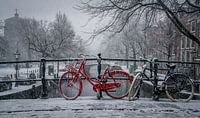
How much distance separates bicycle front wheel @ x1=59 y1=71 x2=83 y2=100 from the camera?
5653 millimetres

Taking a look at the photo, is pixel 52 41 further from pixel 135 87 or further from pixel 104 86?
pixel 135 87

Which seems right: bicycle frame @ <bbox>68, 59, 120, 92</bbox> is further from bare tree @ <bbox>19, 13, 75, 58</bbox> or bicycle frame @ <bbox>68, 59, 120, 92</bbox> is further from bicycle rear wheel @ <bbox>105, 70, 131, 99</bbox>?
bare tree @ <bbox>19, 13, 75, 58</bbox>

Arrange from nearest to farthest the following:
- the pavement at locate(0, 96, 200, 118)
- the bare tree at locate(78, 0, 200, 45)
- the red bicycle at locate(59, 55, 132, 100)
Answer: the pavement at locate(0, 96, 200, 118) < the red bicycle at locate(59, 55, 132, 100) < the bare tree at locate(78, 0, 200, 45)

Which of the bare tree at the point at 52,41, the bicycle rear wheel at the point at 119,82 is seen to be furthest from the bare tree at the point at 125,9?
the bare tree at the point at 52,41

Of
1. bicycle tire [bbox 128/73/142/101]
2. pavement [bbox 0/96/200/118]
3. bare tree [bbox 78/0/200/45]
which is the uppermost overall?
bare tree [bbox 78/0/200/45]

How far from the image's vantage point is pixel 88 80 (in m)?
5.64

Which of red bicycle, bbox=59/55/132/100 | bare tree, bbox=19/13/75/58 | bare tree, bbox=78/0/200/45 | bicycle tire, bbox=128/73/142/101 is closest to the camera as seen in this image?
bicycle tire, bbox=128/73/142/101

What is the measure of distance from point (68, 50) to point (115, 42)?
19.0 meters

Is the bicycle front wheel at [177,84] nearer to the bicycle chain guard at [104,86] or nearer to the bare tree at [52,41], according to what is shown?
the bicycle chain guard at [104,86]

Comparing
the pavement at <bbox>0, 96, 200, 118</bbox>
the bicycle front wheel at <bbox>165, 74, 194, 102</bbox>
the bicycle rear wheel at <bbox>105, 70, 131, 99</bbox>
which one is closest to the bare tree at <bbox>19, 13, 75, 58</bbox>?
the bicycle rear wheel at <bbox>105, 70, 131, 99</bbox>

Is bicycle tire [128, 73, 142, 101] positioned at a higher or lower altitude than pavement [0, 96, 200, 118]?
higher

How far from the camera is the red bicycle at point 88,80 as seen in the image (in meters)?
5.56

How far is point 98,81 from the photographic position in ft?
18.3

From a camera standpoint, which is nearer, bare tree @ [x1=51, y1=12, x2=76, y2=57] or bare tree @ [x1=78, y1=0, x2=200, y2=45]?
bare tree @ [x1=78, y1=0, x2=200, y2=45]
